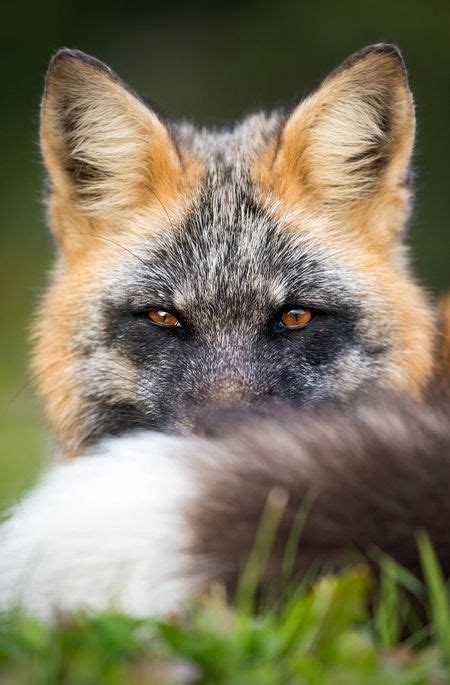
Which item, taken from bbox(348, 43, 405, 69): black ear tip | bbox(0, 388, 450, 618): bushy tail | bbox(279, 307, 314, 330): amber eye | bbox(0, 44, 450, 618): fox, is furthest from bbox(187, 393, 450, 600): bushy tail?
bbox(348, 43, 405, 69): black ear tip

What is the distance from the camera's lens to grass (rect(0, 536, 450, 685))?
5.92 feet

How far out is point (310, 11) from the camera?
13633 mm

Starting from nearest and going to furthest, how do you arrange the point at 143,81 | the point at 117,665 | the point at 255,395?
1. the point at 117,665
2. the point at 255,395
3. the point at 143,81

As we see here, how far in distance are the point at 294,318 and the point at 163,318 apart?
564mm

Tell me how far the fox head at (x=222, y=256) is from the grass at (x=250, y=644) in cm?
149

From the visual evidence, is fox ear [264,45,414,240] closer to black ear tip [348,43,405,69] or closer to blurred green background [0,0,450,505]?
black ear tip [348,43,405,69]

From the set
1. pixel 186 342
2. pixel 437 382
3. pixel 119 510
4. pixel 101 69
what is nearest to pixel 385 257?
pixel 437 382

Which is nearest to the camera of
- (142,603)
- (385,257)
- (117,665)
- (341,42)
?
(117,665)

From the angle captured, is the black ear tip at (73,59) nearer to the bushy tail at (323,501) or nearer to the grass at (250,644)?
the bushy tail at (323,501)

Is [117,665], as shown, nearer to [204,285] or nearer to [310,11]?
[204,285]

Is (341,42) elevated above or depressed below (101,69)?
below

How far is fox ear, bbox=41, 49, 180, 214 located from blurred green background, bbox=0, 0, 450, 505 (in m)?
7.85

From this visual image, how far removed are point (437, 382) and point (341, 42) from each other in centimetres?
1084

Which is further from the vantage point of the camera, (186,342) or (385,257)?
(385,257)
